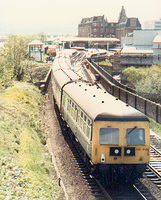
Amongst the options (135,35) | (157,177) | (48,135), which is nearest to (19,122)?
(48,135)

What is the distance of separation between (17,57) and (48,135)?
20.4 metres

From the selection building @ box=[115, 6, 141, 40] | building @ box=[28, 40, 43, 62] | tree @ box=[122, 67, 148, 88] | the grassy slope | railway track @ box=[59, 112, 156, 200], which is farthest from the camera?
building @ box=[115, 6, 141, 40]

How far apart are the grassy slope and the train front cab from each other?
2.28 metres

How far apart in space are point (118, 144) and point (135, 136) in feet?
2.57

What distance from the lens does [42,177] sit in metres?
13.4

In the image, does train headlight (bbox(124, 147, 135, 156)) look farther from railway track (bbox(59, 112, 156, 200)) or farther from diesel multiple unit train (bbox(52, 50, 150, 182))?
railway track (bbox(59, 112, 156, 200))

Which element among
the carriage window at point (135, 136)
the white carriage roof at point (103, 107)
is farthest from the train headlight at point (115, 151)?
the white carriage roof at point (103, 107)

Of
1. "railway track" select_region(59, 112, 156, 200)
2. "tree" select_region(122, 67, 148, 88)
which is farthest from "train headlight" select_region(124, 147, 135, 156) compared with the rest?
"tree" select_region(122, 67, 148, 88)

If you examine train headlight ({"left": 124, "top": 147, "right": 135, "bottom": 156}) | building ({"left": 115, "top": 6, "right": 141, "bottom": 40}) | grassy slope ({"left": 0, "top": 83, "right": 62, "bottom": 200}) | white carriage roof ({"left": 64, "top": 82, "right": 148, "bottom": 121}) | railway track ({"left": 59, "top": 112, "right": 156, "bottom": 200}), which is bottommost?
railway track ({"left": 59, "top": 112, "right": 156, "bottom": 200})

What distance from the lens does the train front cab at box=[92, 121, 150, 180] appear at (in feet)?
42.5

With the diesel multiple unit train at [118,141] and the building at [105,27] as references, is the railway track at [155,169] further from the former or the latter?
the building at [105,27]

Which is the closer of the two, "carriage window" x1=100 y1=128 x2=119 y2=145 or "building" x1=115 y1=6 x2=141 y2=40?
"carriage window" x1=100 y1=128 x2=119 y2=145

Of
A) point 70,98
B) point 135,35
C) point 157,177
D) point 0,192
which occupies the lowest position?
point 157,177

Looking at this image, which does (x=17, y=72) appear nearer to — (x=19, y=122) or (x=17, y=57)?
(x=17, y=57)
